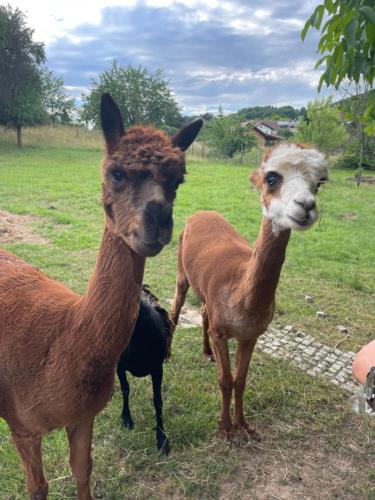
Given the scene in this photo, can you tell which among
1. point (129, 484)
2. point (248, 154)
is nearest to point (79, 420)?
point (129, 484)

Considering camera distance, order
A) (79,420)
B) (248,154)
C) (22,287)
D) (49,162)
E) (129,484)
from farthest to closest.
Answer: (248,154), (49,162), (129,484), (22,287), (79,420)

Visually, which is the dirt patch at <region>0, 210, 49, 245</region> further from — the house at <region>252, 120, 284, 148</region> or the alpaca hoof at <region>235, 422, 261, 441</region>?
the alpaca hoof at <region>235, 422, 261, 441</region>

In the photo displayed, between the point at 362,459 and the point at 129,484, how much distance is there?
72.8 inches

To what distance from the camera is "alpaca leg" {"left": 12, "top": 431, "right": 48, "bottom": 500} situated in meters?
2.16

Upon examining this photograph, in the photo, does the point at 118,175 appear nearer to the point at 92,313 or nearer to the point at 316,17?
the point at 92,313

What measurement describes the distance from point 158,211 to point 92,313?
0.69 meters

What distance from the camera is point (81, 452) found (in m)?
2.35

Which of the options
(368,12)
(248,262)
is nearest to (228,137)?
(248,262)

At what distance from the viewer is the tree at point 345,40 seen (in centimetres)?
186

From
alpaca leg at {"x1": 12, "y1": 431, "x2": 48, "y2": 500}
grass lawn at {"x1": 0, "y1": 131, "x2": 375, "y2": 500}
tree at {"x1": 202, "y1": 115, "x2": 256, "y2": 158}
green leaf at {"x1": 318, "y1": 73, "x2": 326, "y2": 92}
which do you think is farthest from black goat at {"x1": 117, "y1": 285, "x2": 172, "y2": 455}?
tree at {"x1": 202, "y1": 115, "x2": 256, "y2": 158}

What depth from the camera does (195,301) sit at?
572cm

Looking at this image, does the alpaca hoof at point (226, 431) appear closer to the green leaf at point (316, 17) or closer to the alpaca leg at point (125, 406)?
the alpaca leg at point (125, 406)

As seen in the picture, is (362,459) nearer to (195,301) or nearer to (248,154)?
(195,301)

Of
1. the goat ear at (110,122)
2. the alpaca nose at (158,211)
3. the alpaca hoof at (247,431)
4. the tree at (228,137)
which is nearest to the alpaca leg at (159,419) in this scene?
the alpaca hoof at (247,431)
